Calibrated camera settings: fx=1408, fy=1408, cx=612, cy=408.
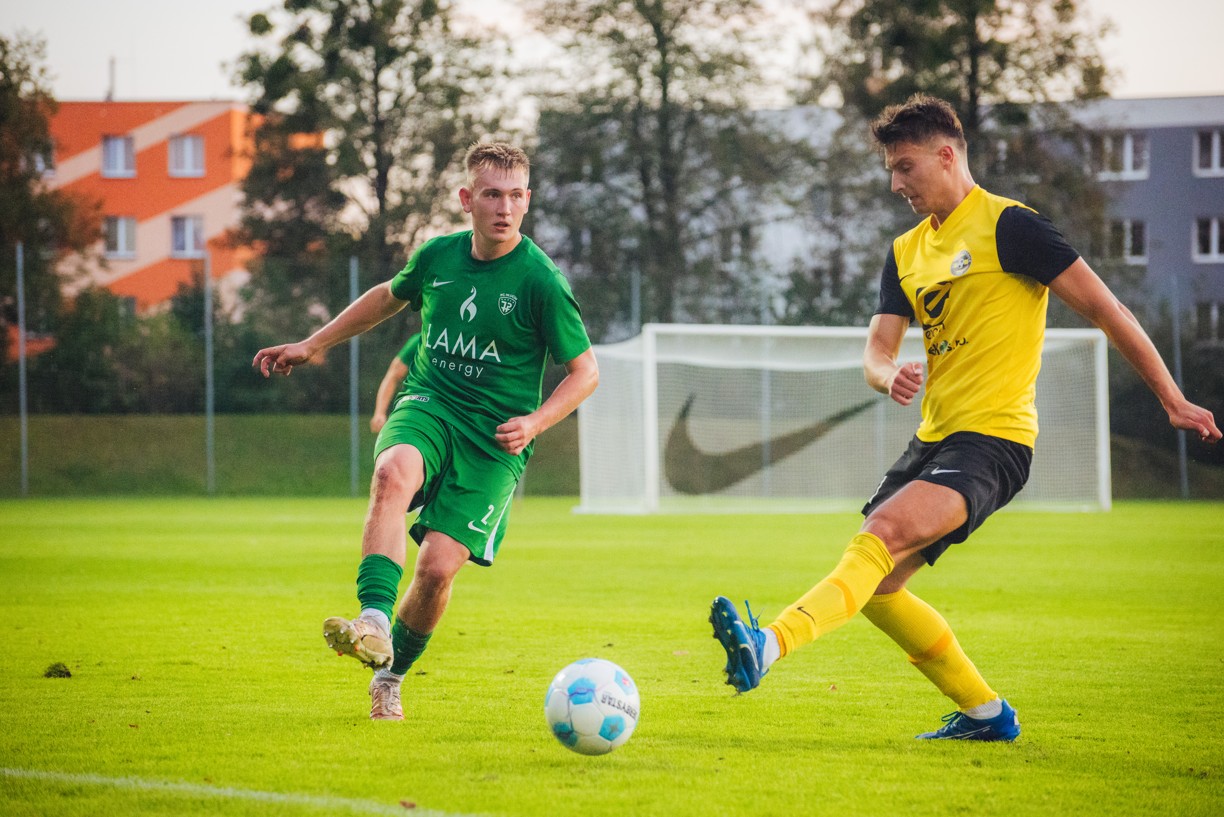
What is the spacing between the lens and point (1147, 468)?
94.7ft

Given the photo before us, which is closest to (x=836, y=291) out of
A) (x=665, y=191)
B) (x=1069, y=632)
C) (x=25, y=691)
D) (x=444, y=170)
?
(x=665, y=191)

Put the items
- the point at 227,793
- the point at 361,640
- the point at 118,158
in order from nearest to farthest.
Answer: the point at 227,793, the point at 361,640, the point at 118,158

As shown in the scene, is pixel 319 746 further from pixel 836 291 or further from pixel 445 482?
pixel 836 291

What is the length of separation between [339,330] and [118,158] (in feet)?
152

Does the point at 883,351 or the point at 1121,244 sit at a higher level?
the point at 1121,244

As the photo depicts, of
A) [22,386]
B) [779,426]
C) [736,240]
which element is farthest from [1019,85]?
[22,386]

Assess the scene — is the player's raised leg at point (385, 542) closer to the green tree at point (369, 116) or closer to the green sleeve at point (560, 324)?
the green sleeve at point (560, 324)

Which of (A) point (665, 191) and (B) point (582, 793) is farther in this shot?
(A) point (665, 191)

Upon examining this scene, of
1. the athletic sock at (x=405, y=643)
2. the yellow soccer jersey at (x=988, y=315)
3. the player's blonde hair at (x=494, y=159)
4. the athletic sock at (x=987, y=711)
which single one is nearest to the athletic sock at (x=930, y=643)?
the athletic sock at (x=987, y=711)

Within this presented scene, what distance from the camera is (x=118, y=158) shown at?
159 feet

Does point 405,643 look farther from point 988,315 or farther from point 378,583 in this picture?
point 988,315

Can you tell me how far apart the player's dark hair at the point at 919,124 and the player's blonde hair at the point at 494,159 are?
1.36m

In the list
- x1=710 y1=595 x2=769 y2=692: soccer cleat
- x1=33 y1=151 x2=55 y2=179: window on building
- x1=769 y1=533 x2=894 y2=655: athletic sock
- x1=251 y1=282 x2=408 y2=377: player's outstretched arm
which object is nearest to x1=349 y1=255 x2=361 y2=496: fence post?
x1=33 y1=151 x2=55 y2=179: window on building

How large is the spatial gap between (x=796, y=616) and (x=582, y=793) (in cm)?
88
